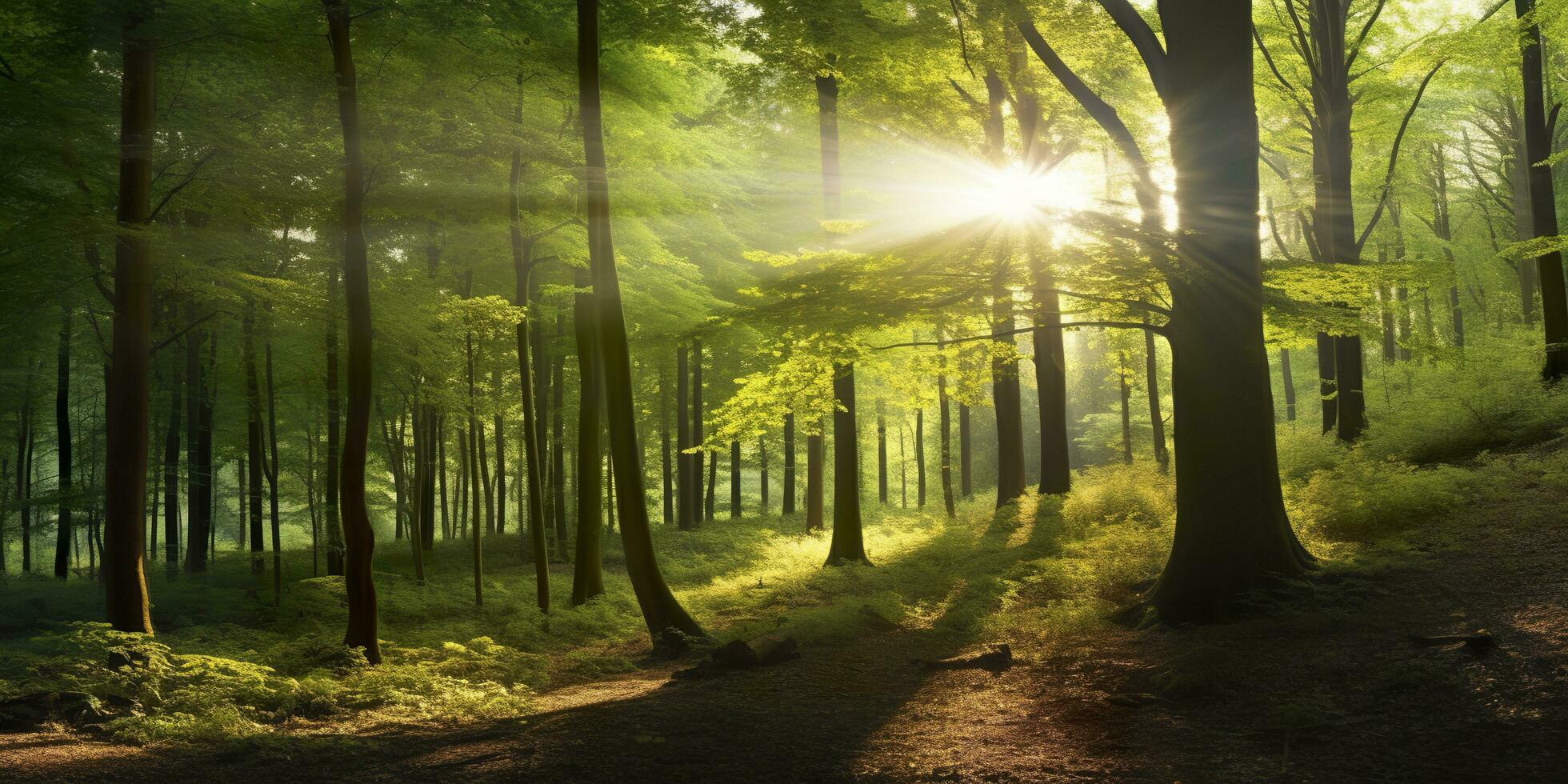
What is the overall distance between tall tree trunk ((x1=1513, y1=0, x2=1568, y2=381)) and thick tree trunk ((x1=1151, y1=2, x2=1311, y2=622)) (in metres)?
9.38

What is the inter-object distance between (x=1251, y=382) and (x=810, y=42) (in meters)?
8.27

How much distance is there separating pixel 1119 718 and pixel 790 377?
756 cm

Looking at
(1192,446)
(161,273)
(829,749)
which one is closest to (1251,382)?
(1192,446)

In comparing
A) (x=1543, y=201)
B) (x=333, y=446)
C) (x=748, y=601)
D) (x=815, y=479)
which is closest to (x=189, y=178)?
(x=333, y=446)

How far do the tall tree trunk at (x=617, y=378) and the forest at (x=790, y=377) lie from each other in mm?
68

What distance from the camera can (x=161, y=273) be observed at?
39.7 feet

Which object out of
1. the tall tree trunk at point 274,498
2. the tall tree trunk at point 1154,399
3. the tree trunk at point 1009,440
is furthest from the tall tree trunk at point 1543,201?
the tall tree trunk at point 274,498

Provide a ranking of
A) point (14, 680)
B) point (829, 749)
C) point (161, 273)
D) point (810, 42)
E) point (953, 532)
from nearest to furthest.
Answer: point (829, 749) → point (14, 680) → point (161, 273) → point (810, 42) → point (953, 532)

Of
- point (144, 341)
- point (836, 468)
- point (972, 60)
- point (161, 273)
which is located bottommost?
point (836, 468)

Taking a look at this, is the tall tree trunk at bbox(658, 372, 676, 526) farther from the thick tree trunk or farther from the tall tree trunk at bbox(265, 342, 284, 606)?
the thick tree trunk

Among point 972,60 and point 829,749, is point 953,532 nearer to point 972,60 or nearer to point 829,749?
point 972,60

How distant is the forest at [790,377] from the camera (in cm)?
622

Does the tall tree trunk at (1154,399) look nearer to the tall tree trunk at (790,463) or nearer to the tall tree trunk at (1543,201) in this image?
the tall tree trunk at (1543,201)

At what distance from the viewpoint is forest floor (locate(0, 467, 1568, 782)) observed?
505 centimetres
